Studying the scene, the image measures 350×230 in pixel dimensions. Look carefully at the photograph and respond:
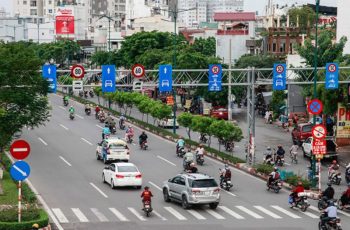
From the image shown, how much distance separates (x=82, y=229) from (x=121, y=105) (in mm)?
48383

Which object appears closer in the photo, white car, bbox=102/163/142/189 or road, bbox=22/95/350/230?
road, bbox=22/95/350/230

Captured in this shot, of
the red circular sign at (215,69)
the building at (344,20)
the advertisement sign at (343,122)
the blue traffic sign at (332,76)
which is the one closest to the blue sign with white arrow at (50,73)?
the red circular sign at (215,69)

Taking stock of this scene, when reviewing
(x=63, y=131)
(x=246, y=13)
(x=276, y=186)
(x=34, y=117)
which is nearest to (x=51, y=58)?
(x=246, y=13)

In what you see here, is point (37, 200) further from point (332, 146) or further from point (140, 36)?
point (140, 36)

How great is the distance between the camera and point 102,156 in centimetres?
5072

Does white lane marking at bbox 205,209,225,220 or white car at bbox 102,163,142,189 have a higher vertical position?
white car at bbox 102,163,142,189

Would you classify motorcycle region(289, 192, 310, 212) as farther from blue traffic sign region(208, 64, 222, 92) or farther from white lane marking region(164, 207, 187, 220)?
blue traffic sign region(208, 64, 222, 92)

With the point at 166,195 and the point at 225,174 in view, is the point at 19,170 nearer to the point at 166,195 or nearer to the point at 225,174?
the point at 166,195

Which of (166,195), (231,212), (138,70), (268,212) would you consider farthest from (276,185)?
(138,70)

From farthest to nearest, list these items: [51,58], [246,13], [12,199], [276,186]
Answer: [51,58], [246,13], [276,186], [12,199]

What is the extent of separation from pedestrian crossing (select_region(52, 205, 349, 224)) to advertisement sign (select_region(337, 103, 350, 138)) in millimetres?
22382

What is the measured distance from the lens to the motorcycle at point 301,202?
117 ft

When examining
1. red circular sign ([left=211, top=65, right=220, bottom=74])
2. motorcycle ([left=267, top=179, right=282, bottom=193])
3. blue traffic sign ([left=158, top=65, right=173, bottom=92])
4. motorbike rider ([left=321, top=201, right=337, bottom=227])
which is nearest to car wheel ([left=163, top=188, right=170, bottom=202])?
motorcycle ([left=267, top=179, right=282, bottom=193])

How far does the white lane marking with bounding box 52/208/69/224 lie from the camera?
108 ft
